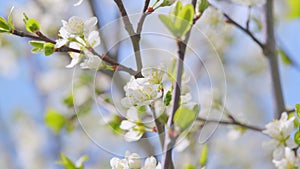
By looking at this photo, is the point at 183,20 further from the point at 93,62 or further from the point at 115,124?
the point at 115,124

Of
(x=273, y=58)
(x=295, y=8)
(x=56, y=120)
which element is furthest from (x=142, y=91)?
(x=295, y=8)

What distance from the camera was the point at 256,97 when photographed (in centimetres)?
262

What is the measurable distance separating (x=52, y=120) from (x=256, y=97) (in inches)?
59.4

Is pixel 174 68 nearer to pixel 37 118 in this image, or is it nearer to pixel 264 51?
pixel 264 51

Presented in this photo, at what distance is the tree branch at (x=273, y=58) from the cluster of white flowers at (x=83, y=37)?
0.48 metres

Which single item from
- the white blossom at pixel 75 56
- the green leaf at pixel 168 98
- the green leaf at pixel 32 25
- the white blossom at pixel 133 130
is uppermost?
the green leaf at pixel 32 25

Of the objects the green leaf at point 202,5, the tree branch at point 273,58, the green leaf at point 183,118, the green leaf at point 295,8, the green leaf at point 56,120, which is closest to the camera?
the green leaf at point 183,118

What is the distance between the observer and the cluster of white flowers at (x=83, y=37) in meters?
0.62

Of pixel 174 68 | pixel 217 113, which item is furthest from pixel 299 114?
pixel 217 113

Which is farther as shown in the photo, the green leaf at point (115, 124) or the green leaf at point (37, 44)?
the green leaf at point (115, 124)

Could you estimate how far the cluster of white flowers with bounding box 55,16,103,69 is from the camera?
62cm

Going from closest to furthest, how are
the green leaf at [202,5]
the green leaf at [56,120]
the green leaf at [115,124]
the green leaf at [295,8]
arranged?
the green leaf at [202,5], the green leaf at [115,124], the green leaf at [56,120], the green leaf at [295,8]

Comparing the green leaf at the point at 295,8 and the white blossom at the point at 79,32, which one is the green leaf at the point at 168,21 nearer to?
the white blossom at the point at 79,32

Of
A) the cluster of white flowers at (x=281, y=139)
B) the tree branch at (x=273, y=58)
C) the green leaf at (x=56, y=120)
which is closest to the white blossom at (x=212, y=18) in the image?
the tree branch at (x=273, y=58)
